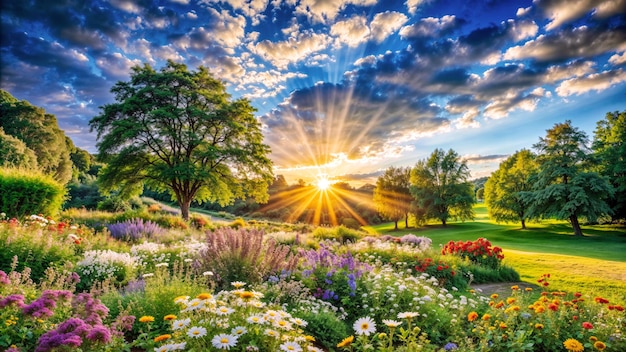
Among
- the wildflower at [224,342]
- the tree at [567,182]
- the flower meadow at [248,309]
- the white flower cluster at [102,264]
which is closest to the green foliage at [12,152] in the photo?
the flower meadow at [248,309]

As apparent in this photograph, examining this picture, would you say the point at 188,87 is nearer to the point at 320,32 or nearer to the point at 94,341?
the point at 320,32

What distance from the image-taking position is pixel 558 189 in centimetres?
2533

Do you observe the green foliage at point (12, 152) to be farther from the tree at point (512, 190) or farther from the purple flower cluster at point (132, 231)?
the tree at point (512, 190)

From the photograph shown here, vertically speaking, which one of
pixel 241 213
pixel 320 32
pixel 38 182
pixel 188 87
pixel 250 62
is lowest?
pixel 241 213

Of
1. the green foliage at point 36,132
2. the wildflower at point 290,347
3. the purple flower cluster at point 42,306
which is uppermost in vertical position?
the green foliage at point 36,132

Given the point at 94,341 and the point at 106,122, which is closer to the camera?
the point at 94,341

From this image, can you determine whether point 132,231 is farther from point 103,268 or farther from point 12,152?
point 12,152

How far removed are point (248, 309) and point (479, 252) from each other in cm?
965

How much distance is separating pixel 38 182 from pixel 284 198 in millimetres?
37986

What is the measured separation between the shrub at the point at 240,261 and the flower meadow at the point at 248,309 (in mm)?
18

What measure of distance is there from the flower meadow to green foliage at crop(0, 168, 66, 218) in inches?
135

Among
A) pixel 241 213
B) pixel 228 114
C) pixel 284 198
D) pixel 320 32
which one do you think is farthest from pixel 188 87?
pixel 284 198

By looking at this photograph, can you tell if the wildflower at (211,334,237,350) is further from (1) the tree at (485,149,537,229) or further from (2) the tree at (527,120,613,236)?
(1) the tree at (485,149,537,229)

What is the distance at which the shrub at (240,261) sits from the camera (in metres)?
5.10
